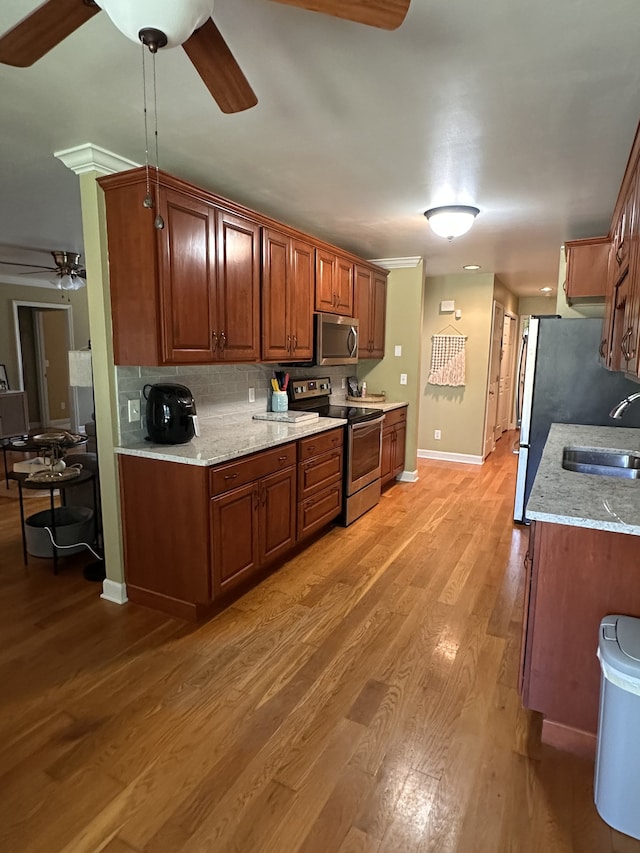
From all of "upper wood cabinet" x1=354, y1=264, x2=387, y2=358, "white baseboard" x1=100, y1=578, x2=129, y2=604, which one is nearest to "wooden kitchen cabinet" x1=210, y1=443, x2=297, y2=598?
"white baseboard" x1=100, y1=578, x2=129, y2=604

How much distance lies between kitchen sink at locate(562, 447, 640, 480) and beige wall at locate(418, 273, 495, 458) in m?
3.38

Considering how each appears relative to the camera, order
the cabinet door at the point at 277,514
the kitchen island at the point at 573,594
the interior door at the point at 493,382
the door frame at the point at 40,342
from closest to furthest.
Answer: the kitchen island at the point at 573,594, the cabinet door at the point at 277,514, the interior door at the point at 493,382, the door frame at the point at 40,342

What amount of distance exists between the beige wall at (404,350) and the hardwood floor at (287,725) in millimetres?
2351

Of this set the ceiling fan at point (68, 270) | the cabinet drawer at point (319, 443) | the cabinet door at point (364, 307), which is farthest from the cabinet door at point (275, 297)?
the ceiling fan at point (68, 270)

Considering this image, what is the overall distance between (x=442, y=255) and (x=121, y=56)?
3797 mm

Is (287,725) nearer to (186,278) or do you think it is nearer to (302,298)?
(186,278)

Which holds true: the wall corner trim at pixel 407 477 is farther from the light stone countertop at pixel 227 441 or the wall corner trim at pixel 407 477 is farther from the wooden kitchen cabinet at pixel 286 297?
the wooden kitchen cabinet at pixel 286 297

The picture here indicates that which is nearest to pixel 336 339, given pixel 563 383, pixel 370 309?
Result: pixel 370 309

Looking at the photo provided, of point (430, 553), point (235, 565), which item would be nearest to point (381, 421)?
point (430, 553)

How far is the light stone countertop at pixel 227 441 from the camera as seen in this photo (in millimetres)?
2482

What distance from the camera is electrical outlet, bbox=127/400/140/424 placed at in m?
2.69

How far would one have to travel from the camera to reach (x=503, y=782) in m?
1.64

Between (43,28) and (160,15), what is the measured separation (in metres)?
0.38

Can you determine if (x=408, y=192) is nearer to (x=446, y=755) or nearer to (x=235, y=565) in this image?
(x=235, y=565)
